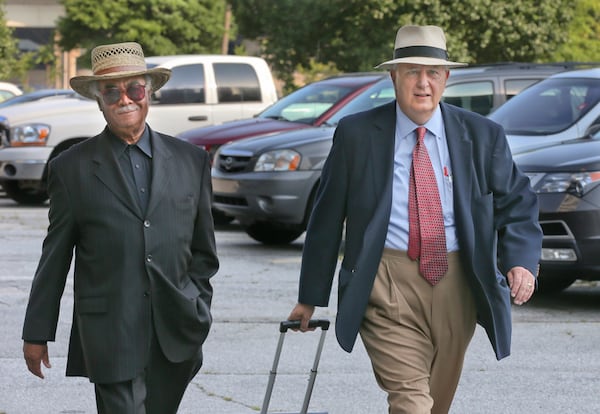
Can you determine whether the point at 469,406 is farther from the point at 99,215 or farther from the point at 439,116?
the point at 99,215

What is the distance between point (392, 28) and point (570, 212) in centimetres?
3149

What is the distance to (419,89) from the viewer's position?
504cm

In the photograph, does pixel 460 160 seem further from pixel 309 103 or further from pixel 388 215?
pixel 309 103

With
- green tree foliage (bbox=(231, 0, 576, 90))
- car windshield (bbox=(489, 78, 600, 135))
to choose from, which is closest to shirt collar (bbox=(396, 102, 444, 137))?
car windshield (bbox=(489, 78, 600, 135))

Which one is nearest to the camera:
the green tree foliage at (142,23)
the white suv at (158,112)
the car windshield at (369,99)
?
the car windshield at (369,99)

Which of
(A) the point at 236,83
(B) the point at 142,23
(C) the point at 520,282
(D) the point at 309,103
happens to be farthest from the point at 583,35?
(C) the point at 520,282

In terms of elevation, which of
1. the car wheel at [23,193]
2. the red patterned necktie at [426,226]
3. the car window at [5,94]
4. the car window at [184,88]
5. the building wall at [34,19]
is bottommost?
the building wall at [34,19]

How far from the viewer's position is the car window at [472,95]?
14219 mm

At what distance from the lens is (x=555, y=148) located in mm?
10281

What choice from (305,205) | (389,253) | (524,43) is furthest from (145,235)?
(524,43)

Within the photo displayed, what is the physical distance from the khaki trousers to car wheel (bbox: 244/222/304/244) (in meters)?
8.93

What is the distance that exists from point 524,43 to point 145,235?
37.0m

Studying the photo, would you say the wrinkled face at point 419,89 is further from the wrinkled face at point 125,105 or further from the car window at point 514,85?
the car window at point 514,85

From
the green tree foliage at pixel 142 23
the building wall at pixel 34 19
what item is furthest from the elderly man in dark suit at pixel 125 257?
the building wall at pixel 34 19
